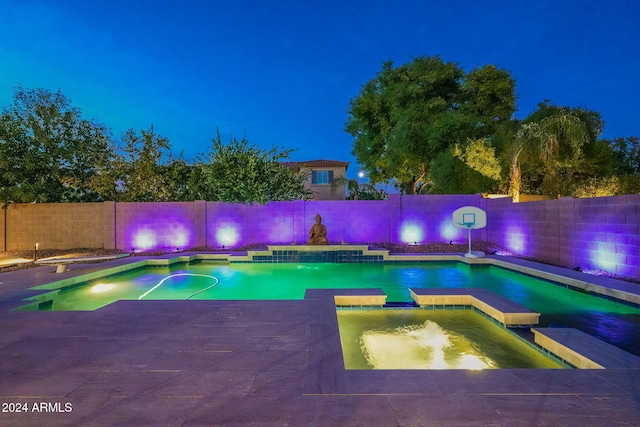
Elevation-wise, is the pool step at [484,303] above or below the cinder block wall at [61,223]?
below

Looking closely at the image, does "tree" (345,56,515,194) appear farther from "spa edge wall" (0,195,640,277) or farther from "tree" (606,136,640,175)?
"tree" (606,136,640,175)

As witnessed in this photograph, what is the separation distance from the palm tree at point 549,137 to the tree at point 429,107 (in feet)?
10.8

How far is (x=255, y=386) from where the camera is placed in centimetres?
277

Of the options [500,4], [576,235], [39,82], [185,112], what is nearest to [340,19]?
[500,4]

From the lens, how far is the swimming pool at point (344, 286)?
559 centimetres

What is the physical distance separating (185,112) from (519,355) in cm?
12247

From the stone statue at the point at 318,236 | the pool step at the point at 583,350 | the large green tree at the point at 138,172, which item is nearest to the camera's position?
the pool step at the point at 583,350

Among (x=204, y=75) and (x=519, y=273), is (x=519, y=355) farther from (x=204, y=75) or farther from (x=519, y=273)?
(x=204, y=75)

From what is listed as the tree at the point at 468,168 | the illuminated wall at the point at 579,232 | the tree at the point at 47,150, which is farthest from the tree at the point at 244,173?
the illuminated wall at the point at 579,232

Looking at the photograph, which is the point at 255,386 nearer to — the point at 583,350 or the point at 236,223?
Result: the point at 583,350

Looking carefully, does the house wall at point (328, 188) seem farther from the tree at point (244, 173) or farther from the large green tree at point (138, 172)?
the large green tree at point (138, 172)

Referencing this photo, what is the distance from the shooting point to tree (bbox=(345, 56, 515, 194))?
16594 mm

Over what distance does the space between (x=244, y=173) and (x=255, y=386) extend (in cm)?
1155

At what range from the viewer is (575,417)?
2.37 m
